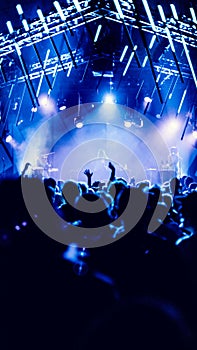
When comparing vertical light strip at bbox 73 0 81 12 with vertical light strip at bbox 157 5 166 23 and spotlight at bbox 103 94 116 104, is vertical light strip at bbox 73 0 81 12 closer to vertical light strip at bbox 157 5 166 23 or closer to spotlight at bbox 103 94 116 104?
vertical light strip at bbox 157 5 166 23

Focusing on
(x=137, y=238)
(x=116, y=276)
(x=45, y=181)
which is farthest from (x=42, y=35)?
(x=116, y=276)

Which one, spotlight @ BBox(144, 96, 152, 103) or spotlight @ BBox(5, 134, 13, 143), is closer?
spotlight @ BBox(144, 96, 152, 103)

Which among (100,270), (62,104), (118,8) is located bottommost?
(100,270)

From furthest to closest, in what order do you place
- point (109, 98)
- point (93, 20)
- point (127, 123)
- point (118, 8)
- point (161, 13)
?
point (127, 123) < point (109, 98) < point (93, 20) < point (161, 13) < point (118, 8)

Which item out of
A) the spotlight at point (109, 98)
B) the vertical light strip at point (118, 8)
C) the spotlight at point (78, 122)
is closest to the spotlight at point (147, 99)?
the spotlight at point (109, 98)

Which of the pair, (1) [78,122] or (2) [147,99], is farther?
(1) [78,122]

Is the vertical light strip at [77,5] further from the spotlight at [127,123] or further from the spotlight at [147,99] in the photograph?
the spotlight at [127,123]

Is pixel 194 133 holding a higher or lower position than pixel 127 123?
lower

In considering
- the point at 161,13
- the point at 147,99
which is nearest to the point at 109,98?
the point at 147,99

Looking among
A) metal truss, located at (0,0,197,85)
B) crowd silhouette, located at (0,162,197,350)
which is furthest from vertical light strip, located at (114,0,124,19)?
crowd silhouette, located at (0,162,197,350)

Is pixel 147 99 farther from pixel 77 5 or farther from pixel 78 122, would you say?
pixel 77 5

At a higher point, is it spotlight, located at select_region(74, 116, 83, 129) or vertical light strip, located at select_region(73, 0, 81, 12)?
spotlight, located at select_region(74, 116, 83, 129)

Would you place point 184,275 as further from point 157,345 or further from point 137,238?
point 157,345

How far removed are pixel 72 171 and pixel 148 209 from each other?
12.1 m
